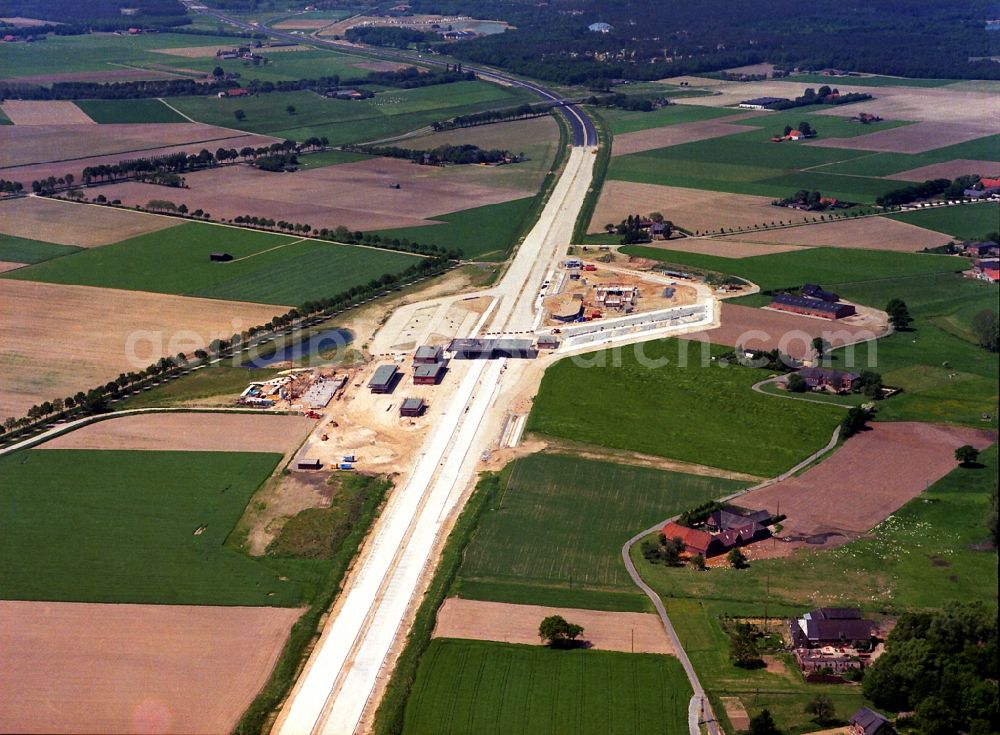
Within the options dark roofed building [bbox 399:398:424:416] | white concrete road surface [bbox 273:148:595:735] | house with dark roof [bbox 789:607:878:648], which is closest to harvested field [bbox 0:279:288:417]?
dark roofed building [bbox 399:398:424:416]

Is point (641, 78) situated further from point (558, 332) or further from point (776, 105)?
point (558, 332)

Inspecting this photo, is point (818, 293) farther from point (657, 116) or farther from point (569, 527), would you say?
point (657, 116)

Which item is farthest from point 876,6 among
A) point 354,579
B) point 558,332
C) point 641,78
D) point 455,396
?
point 354,579

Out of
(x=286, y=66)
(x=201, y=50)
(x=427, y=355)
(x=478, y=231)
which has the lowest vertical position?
(x=427, y=355)

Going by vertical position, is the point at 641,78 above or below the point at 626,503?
above

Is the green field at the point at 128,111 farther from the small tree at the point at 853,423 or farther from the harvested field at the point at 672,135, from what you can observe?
the small tree at the point at 853,423

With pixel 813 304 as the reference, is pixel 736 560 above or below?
below

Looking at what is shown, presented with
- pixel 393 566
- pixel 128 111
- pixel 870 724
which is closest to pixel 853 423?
pixel 870 724
